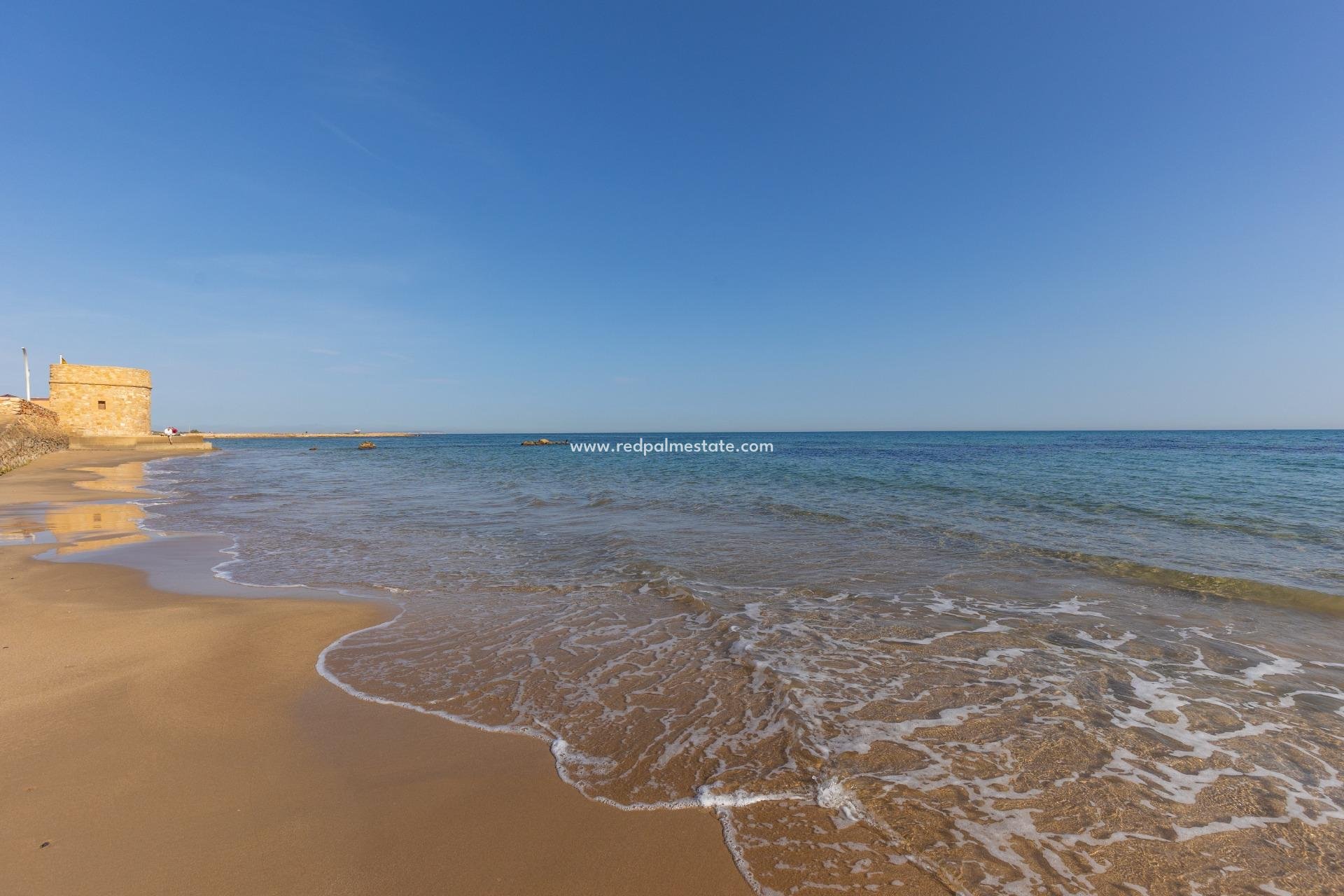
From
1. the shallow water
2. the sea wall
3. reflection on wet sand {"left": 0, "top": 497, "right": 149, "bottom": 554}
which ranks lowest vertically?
the shallow water

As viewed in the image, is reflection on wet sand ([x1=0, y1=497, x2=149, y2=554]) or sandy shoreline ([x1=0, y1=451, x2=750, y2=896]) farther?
reflection on wet sand ([x1=0, y1=497, x2=149, y2=554])

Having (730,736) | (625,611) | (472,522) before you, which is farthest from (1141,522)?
(472,522)

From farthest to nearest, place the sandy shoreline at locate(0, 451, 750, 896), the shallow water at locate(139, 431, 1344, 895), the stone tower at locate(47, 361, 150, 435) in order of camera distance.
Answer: the stone tower at locate(47, 361, 150, 435)
the shallow water at locate(139, 431, 1344, 895)
the sandy shoreline at locate(0, 451, 750, 896)

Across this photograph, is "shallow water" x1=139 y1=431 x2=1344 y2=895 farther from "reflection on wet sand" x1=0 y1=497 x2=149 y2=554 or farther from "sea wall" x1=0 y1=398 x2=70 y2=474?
"sea wall" x1=0 y1=398 x2=70 y2=474

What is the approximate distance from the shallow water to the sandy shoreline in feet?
0.91

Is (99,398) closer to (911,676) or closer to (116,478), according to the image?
(116,478)

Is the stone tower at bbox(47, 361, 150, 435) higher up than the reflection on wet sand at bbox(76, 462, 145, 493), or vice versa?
the stone tower at bbox(47, 361, 150, 435)

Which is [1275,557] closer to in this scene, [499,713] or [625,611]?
[625,611]

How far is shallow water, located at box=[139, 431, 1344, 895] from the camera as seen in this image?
2750 mm

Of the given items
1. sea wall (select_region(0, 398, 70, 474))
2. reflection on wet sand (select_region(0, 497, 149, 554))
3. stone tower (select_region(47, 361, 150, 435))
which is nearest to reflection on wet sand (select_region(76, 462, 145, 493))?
sea wall (select_region(0, 398, 70, 474))

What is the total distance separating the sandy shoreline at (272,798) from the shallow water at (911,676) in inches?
11.0

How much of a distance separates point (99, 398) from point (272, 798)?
52585 mm

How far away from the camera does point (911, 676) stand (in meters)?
4.67

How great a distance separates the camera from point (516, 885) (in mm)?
2357
